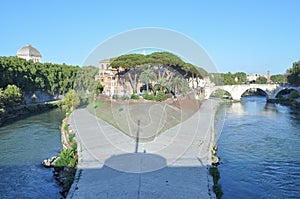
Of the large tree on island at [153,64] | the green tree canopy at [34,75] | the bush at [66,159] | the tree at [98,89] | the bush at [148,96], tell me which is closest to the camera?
the bush at [66,159]

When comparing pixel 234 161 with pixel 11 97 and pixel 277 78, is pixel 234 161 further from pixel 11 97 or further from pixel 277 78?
pixel 277 78

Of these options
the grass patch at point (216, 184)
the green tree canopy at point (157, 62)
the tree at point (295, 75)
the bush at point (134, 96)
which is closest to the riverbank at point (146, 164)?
the grass patch at point (216, 184)

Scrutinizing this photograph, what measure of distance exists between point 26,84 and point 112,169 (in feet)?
102

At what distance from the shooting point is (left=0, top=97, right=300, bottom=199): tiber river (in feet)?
31.2

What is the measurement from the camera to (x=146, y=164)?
905 cm

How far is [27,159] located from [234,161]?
8.79 metres

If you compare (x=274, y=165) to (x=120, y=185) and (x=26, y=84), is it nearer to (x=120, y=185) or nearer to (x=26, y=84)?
(x=120, y=185)

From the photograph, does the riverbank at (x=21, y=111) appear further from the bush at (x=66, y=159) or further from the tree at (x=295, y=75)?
the tree at (x=295, y=75)

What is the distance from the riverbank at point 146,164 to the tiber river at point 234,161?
1.28m

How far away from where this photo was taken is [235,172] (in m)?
11.1

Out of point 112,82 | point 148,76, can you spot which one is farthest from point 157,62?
point 112,82

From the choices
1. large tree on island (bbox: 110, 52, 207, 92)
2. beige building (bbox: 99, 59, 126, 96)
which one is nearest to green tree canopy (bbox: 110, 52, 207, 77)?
large tree on island (bbox: 110, 52, 207, 92)

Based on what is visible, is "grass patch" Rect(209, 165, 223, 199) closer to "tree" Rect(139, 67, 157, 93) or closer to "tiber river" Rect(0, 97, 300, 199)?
"tiber river" Rect(0, 97, 300, 199)

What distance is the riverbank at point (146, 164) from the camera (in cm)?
723
